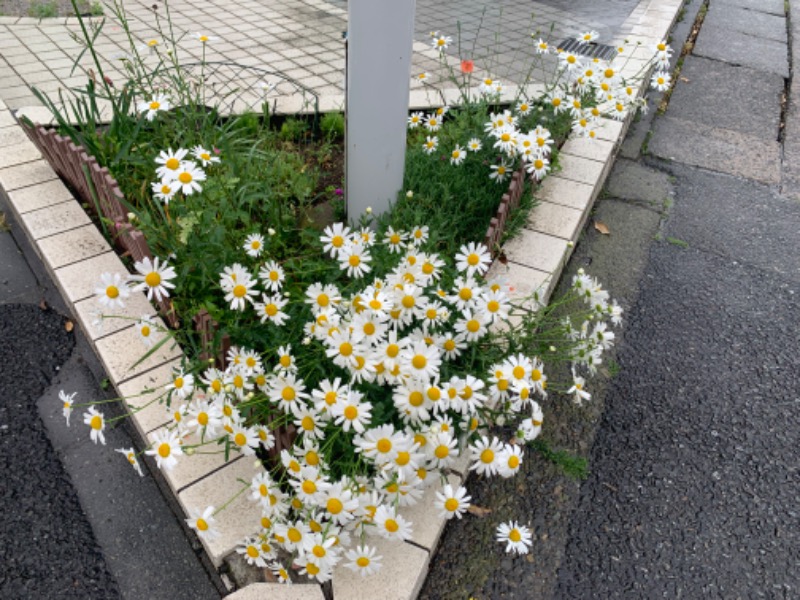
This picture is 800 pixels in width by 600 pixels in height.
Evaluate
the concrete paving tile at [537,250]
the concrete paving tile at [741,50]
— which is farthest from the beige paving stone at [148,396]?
the concrete paving tile at [741,50]

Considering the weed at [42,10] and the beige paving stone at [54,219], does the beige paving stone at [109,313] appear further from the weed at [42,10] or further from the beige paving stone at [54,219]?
the weed at [42,10]

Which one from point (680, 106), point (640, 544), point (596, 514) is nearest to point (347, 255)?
point (596, 514)

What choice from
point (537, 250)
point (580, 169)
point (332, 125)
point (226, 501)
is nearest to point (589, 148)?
point (580, 169)

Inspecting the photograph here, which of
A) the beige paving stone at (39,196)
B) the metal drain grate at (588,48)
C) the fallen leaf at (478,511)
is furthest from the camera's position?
the metal drain grate at (588,48)

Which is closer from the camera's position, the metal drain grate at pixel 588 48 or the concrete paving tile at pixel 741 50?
the metal drain grate at pixel 588 48

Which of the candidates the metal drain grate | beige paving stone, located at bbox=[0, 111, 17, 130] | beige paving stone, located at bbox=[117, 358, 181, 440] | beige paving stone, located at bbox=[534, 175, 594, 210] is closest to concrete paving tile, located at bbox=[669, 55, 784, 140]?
the metal drain grate

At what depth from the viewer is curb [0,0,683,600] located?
1.83 m

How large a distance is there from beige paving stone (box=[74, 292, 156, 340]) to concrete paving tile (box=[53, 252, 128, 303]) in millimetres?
59

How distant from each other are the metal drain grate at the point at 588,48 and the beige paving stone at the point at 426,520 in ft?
16.0

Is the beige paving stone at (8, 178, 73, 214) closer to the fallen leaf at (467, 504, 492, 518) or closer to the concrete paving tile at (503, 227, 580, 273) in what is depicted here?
the concrete paving tile at (503, 227, 580, 273)

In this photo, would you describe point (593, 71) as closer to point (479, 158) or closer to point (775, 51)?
point (479, 158)

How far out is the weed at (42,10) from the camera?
5773mm

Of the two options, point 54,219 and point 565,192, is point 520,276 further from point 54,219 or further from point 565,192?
point 54,219

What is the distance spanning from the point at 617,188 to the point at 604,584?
8.92ft
